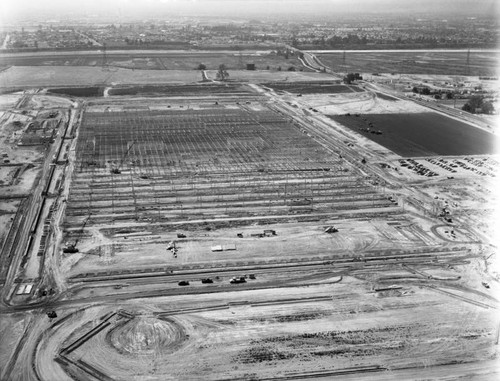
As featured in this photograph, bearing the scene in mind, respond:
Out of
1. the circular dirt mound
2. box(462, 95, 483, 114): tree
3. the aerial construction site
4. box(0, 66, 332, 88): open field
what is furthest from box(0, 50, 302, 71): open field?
the circular dirt mound

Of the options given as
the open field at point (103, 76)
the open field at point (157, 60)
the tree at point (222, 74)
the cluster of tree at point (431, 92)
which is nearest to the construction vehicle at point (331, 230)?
the cluster of tree at point (431, 92)

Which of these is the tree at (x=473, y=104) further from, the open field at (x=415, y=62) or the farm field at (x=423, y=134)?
the open field at (x=415, y=62)

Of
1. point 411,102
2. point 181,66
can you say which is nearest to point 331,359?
point 411,102

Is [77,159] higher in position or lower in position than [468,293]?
higher

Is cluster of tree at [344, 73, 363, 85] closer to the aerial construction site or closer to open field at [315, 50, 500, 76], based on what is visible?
open field at [315, 50, 500, 76]

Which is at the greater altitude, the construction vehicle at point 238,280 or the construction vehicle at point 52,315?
the construction vehicle at point 52,315

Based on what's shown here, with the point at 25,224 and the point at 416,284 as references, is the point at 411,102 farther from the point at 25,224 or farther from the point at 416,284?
the point at 25,224
